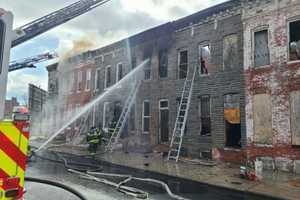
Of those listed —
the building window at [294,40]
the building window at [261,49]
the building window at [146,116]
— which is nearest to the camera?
the building window at [294,40]

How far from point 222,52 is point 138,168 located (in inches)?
283

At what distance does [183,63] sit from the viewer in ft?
49.4

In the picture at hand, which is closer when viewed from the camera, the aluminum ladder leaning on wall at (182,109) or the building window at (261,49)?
the building window at (261,49)

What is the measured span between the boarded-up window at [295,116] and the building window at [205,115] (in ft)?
13.0

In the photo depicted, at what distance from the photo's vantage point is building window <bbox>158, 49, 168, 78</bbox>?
52.4ft

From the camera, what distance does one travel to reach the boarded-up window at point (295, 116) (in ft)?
33.3

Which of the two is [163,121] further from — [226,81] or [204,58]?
[226,81]

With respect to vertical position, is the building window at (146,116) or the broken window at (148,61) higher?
the broken window at (148,61)

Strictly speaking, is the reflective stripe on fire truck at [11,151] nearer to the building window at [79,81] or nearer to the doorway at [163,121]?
the doorway at [163,121]

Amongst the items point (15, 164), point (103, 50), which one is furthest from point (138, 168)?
point (103, 50)

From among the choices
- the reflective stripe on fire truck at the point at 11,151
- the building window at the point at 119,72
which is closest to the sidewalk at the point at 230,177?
the reflective stripe on fire truck at the point at 11,151

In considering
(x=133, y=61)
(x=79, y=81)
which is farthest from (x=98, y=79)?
(x=133, y=61)

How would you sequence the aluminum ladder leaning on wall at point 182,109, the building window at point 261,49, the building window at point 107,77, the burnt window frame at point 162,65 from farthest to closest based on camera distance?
the building window at point 107,77
the burnt window frame at point 162,65
the aluminum ladder leaning on wall at point 182,109
the building window at point 261,49

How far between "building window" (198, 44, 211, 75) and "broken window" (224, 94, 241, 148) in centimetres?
215
